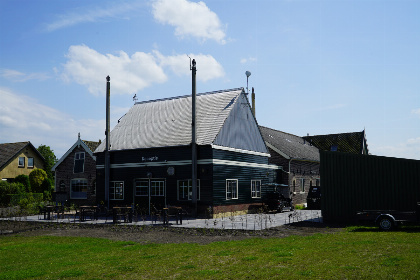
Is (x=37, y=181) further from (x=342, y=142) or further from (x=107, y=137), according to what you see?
(x=342, y=142)

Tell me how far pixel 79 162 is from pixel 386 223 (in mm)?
27035

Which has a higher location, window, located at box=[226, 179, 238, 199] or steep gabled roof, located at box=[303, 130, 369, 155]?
steep gabled roof, located at box=[303, 130, 369, 155]

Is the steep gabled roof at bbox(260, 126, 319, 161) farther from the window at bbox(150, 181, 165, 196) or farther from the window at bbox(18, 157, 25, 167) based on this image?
the window at bbox(18, 157, 25, 167)

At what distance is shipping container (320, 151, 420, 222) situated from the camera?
62.5 ft

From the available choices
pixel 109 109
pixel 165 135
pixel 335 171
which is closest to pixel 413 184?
pixel 335 171

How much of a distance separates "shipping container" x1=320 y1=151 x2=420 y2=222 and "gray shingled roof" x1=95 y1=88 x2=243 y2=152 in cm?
823

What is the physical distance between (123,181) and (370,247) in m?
20.7

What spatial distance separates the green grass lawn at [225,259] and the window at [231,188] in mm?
12207

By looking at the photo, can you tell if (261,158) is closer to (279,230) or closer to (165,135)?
(165,135)

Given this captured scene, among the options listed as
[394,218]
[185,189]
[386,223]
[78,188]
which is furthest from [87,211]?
[394,218]

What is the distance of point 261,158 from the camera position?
103 feet

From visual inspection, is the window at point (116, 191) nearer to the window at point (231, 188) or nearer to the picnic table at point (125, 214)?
the picnic table at point (125, 214)

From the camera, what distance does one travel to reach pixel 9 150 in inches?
1953

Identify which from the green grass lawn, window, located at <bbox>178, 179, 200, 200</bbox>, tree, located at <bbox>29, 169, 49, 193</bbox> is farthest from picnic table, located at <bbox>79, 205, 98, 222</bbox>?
tree, located at <bbox>29, 169, 49, 193</bbox>
